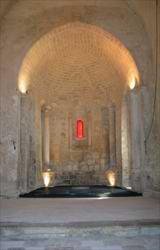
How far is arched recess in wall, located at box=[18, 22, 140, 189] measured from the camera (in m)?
10.8

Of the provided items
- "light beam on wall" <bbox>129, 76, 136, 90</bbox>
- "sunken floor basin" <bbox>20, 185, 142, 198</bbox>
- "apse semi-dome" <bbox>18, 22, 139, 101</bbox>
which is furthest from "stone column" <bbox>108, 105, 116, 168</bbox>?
"light beam on wall" <bbox>129, 76, 136, 90</bbox>

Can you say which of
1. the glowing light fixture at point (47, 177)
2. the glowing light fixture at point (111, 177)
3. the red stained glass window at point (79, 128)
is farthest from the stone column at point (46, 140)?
the glowing light fixture at point (111, 177)

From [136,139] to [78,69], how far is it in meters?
6.59

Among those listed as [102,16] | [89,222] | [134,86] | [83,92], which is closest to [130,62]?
[134,86]

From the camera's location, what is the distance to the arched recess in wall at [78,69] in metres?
10.8

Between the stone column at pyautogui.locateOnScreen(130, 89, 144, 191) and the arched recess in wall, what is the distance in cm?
69

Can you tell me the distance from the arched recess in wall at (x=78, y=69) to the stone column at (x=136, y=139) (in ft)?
2.25

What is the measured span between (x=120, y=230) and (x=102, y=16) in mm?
8000

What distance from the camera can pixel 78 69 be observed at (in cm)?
1548

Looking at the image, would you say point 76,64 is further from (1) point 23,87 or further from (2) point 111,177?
(2) point 111,177

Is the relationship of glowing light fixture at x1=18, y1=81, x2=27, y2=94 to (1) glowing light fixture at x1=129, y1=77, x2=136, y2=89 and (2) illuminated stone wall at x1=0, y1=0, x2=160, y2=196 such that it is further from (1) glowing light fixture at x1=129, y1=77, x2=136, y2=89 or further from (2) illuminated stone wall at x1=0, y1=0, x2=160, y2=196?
(1) glowing light fixture at x1=129, y1=77, x2=136, y2=89

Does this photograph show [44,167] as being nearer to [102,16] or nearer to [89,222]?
[102,16]

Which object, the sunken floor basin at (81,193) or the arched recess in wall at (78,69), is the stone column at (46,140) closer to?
the arched recess in wall at (78,69)

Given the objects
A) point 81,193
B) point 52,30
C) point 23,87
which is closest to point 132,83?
point 52,30
